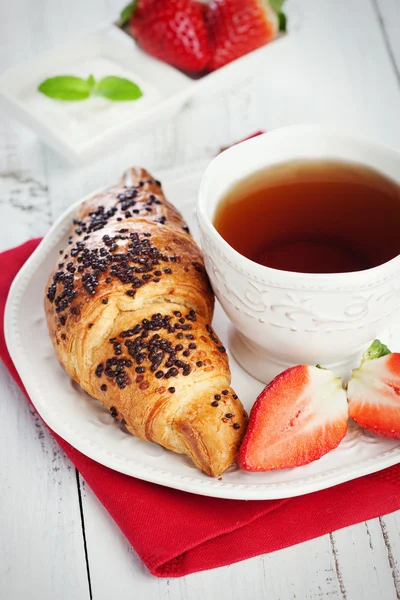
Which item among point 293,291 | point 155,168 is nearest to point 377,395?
point 293,291

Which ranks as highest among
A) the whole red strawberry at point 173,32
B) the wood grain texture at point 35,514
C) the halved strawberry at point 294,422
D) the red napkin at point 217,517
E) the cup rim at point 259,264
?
the cup rim at point 259,264

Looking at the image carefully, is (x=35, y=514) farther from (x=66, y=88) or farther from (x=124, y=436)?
(x=66, y=88)

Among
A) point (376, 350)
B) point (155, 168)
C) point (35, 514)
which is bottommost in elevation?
point (35, 514)

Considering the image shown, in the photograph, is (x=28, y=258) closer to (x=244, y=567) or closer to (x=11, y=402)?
(x=11, y=402)

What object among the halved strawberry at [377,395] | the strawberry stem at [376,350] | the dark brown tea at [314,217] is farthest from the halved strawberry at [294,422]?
the dark brown tea at [314,217]

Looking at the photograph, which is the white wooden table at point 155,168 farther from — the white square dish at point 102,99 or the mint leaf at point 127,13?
the mint leaf at point 127,13

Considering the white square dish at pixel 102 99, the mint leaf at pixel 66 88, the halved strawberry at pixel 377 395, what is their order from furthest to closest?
1. the mint leaf at pixel 66 88
2. the white square dish at pixel 102 99
3. the halved strawberry at pixel 377 395

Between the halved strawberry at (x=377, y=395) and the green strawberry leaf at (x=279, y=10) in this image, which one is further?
the green strawberry leaf at (x=279, y=10)
